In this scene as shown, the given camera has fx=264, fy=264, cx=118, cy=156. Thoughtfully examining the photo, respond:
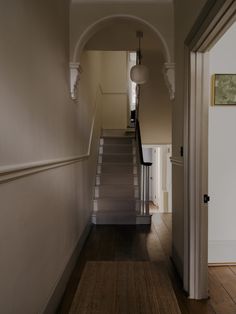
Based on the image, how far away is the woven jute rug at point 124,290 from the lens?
1996mm

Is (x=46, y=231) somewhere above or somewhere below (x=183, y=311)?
above

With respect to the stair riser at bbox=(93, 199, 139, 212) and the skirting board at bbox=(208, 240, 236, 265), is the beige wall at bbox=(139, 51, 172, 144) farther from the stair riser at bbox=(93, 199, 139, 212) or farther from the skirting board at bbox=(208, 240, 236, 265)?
the skirting board at bbox=(208, 240, 236, 265)

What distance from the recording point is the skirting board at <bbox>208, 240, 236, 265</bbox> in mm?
2750

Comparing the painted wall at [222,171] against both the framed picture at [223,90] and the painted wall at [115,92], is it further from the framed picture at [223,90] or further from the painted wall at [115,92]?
the painted wall at [115,92]

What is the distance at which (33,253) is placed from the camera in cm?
153

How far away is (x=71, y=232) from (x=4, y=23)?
201cm

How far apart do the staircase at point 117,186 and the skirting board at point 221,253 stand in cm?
160

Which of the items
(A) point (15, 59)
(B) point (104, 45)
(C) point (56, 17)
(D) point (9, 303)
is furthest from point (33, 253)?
(B) point (104, 45)

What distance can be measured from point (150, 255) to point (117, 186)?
6.25 ft

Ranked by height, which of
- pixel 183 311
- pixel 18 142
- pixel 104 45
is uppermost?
pixel 104 45

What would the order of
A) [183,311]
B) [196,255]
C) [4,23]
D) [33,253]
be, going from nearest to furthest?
[4,23] → [33,253] → [183,311] → [196,255]

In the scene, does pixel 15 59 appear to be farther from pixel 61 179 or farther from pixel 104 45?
pixel 104 45

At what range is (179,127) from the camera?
2447 mm

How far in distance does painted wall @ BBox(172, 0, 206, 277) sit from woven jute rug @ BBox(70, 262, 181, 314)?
0.29m
